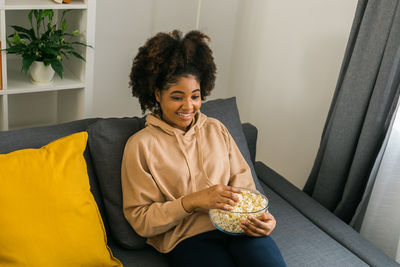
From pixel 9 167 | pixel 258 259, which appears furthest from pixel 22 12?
pixel 258 259

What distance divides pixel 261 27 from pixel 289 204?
1.14 m

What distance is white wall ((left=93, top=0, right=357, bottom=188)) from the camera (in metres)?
2.49

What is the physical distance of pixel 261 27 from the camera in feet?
9.28

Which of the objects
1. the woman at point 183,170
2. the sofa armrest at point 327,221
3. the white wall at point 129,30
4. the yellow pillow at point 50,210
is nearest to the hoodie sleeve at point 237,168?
the woman at point 183,170

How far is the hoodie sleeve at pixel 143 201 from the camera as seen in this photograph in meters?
1.59

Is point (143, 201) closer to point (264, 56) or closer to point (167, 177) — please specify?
point (167, 177)

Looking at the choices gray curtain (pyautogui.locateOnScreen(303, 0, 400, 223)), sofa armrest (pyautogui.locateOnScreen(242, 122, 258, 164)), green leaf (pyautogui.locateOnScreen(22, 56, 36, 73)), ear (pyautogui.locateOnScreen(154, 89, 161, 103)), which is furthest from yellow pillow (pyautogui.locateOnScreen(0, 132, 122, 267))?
gray curtain (pyautogui.locateOnScreen(303, 0, 400, 223))

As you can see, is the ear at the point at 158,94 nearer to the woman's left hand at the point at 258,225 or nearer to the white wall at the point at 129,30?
the woman's left hand at the point at 258,225

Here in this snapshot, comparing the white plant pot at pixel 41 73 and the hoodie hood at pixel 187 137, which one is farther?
the white plant pot at pixel 41 73

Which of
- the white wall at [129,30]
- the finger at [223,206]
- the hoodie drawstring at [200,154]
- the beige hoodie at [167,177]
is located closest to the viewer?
the finger at [223,206]

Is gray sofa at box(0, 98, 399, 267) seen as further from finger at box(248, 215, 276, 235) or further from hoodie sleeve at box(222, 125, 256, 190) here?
finger at box(248, 215, 276, 235)

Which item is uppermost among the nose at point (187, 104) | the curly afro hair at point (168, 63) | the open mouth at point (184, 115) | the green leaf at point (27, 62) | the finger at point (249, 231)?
the curly afro hair at point (168, 63)

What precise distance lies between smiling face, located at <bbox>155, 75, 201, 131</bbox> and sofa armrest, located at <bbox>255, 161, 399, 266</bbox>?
2.07ft

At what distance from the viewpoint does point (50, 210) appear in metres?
1.42
